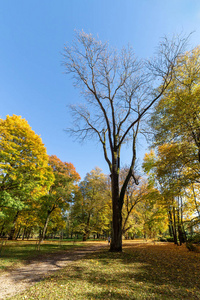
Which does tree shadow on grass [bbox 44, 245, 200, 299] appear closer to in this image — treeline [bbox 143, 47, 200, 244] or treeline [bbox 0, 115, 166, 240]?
treeline [bbox 143, 47, 200, 244]

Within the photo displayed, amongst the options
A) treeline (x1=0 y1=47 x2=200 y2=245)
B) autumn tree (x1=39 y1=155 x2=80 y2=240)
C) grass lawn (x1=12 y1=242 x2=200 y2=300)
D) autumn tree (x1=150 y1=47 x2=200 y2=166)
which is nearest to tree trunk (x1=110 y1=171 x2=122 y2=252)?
treeline (x1=0 y1=47 x2=200 y2=245)

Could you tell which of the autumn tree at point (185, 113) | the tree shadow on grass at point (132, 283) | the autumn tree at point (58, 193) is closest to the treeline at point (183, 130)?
the autumn tree at point (185, 113)

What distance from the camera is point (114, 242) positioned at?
354 inches

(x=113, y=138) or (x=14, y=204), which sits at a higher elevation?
(x=113, y=138)

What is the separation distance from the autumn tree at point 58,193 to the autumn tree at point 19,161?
17.8ft

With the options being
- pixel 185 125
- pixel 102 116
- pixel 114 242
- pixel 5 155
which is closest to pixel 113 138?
pixel 102 116

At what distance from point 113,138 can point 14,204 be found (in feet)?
28.8

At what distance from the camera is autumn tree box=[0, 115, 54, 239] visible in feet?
34.6

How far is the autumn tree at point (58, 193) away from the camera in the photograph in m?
17.8

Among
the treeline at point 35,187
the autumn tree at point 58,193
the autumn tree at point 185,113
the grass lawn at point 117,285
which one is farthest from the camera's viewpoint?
the autumn tree at point 58,193

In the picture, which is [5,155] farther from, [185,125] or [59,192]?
[185,125]

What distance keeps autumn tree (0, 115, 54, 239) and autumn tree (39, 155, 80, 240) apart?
5.43 m

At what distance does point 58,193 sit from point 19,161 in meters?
8.06

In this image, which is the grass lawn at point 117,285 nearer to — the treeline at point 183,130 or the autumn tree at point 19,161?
the treeline at point 183,130
